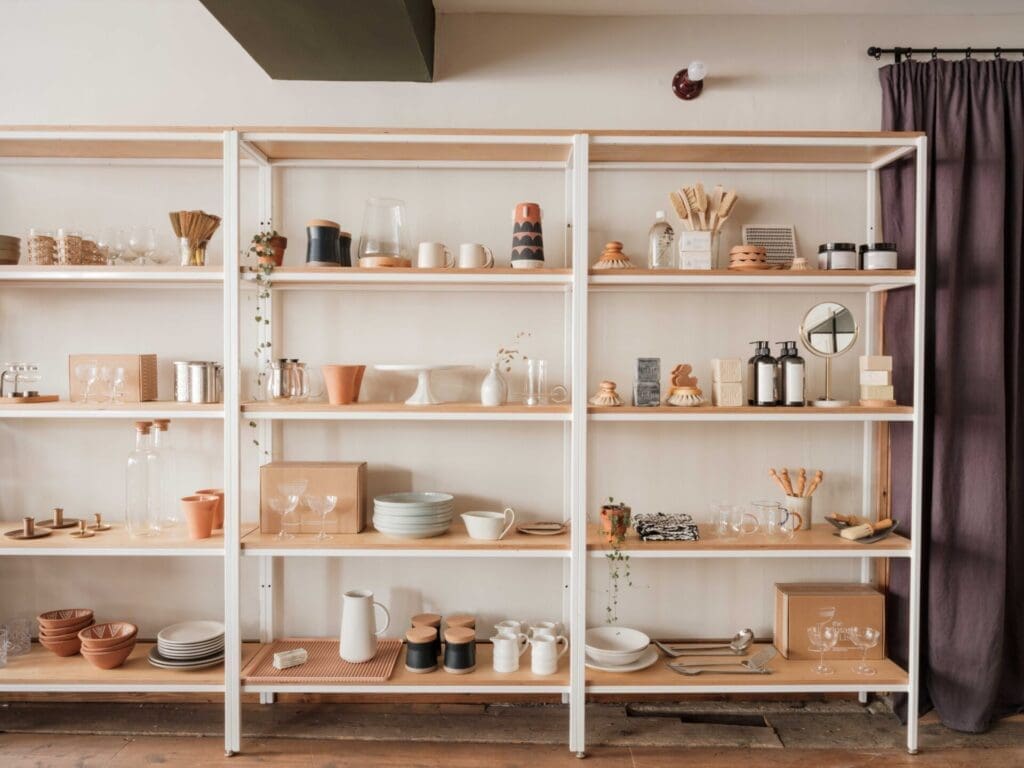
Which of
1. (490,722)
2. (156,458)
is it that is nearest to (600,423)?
(490,722)

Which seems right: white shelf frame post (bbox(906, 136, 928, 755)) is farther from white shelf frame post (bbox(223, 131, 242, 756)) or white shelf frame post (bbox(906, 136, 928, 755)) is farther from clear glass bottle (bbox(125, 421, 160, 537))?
clear glass bottle (bbox(125, 421, 160, 537))

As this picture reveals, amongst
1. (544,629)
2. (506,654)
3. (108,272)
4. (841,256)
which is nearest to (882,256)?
(841,256)

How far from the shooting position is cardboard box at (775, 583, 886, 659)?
98.8 inches

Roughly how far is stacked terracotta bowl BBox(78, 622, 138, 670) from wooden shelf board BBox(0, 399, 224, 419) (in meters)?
0.76

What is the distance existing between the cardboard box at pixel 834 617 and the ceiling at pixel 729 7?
7.08 ft

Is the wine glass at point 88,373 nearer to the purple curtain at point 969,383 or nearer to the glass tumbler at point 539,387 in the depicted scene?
the glass tumbler at point 539,387

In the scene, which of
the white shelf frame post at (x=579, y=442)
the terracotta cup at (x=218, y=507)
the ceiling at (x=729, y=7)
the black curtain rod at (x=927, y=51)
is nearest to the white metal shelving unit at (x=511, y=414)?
the white shelf frame post at (x=579, y=442)

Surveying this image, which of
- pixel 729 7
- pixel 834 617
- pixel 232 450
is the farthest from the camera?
pixel 729 7

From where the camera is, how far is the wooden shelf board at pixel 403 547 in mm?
2332

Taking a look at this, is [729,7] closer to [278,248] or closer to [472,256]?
[472,256]

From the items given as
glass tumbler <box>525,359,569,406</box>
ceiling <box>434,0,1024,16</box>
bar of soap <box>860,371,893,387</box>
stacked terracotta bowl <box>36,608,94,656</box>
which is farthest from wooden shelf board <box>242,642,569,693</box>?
ceiling <box>434,0,1024,16</box>

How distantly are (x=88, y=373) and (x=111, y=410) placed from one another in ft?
0.67

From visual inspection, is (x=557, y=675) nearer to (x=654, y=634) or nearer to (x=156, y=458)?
(x=654, y=634)

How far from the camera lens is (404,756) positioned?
233cm
